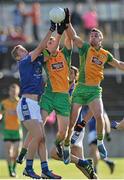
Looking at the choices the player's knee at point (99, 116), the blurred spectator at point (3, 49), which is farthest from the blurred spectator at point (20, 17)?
the player's knee at point (99, 116)

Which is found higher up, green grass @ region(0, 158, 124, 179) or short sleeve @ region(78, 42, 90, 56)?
short sleeve @ region(78, 42, 90, 56)

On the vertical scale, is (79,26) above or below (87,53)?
below

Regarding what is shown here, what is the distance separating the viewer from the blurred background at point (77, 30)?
30.1 metres

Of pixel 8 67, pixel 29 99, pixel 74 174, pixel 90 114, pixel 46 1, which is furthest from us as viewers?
pixel 46 1

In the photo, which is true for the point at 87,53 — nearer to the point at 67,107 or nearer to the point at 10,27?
the point at 67,107

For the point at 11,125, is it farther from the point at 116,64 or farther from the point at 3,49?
the point at 3,49

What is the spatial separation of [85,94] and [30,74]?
121 cm

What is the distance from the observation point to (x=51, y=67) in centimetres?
1702

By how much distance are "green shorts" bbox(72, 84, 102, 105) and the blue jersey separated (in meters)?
0.91

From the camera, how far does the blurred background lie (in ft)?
98.7

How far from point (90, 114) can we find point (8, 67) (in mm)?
13125

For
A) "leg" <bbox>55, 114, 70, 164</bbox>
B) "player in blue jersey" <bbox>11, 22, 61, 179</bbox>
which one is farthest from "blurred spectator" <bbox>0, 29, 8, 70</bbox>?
"player in blue jersey" <bbox>11, 22, 61, 179</bbox>

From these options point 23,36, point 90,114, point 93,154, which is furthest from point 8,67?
point 90,114

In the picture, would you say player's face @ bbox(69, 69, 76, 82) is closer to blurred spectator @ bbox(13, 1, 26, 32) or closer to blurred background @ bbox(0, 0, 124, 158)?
blurred background @ bbox(0, 0, 124, 158)
